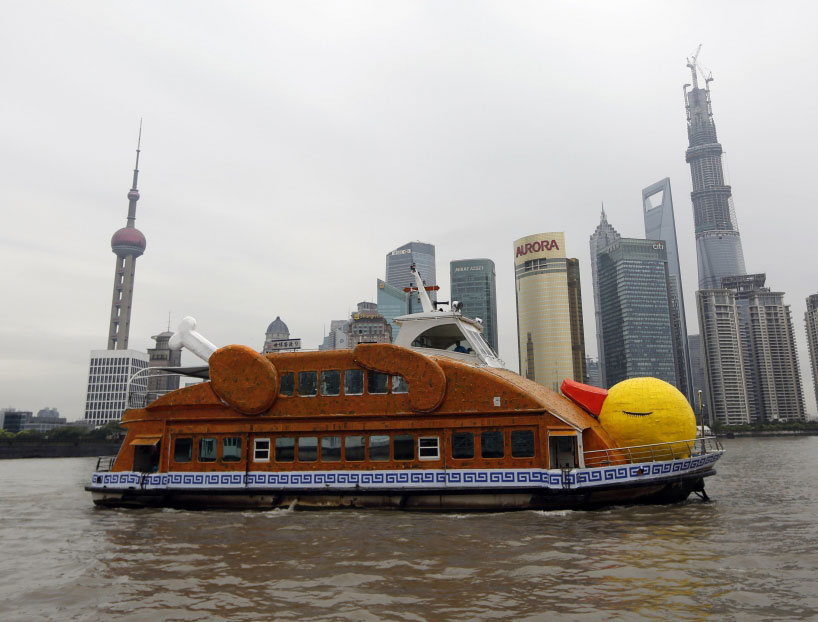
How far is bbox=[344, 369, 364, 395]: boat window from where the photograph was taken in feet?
55.1

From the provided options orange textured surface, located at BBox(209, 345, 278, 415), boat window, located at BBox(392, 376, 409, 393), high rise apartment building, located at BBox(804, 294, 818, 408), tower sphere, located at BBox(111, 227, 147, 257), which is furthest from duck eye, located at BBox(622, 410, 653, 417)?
tower sphere, located at BBox(111, 227, 147, 257)

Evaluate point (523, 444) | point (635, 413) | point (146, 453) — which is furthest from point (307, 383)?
point (635, 413)

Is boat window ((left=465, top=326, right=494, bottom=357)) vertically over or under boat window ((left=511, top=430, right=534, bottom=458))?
over

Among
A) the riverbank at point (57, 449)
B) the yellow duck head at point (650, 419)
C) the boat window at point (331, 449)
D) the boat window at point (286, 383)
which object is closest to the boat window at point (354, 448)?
the boat window at point (331, 449)

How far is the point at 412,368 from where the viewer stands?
16188mm

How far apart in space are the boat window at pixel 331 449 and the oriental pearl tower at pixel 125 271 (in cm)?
16107

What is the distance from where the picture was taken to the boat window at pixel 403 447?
1606 cm

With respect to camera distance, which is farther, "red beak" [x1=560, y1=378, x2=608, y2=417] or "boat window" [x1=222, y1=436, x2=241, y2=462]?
"boat window" [x1=222, y1=436, x2=241, y2=462]

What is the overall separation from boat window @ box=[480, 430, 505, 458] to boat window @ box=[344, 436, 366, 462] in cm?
334

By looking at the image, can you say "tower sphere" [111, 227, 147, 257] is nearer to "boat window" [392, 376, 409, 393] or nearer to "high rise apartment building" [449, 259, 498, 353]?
"high rise apartment building" [449, 259, 498, 353]

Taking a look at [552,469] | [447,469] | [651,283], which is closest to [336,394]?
[447,469]

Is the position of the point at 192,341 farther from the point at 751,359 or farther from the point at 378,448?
the point at 751,359

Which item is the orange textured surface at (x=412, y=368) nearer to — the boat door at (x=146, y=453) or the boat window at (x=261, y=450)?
the boat window at (x=261, y=450)

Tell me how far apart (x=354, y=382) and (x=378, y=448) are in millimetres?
1989
